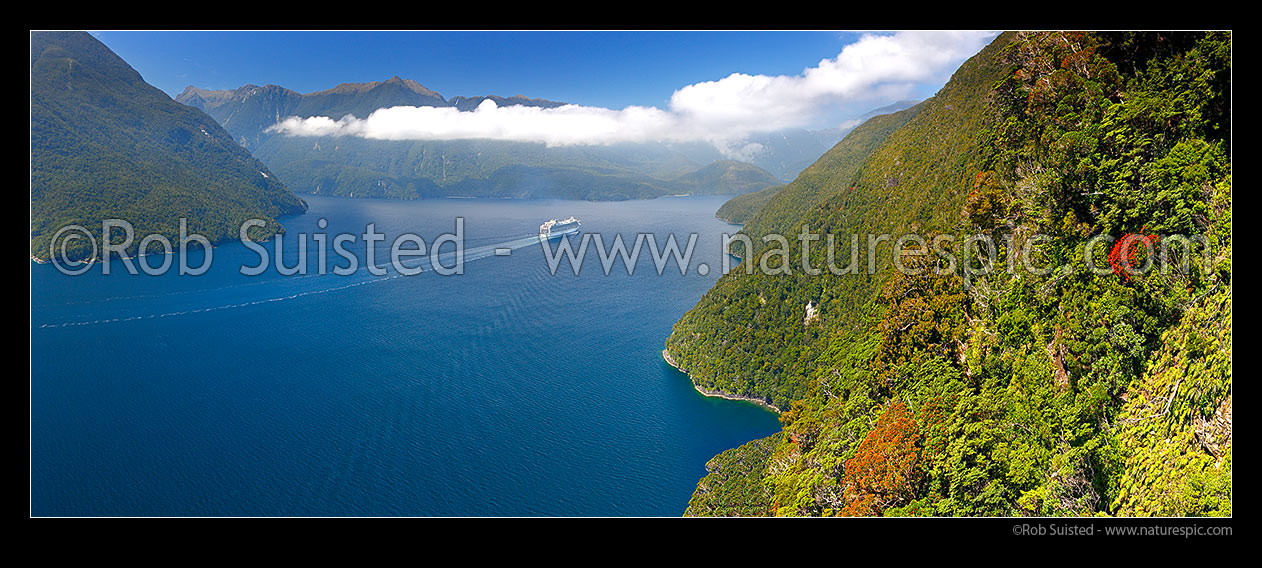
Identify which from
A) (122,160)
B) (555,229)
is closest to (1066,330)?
(555,229)

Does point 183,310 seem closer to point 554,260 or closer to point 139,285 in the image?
point 139,285

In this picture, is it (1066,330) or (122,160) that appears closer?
(1066,330)

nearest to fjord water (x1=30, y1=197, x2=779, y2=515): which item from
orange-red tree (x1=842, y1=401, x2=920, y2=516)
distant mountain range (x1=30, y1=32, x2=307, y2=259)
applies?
orange-red tree (x1=842, y1=401, x2=920, y2=516)

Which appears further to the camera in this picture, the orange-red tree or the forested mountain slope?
the orange-red tree

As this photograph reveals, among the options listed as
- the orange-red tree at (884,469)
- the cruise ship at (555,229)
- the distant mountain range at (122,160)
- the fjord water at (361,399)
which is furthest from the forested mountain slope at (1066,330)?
the cruise ship at (555,229)

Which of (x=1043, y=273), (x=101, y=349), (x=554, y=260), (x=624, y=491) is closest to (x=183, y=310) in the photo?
(x=101, y=349)

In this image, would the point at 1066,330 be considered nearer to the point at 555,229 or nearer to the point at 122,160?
the point at 555,229

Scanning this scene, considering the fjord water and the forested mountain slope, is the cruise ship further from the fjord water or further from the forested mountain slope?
the forested mountain slope
